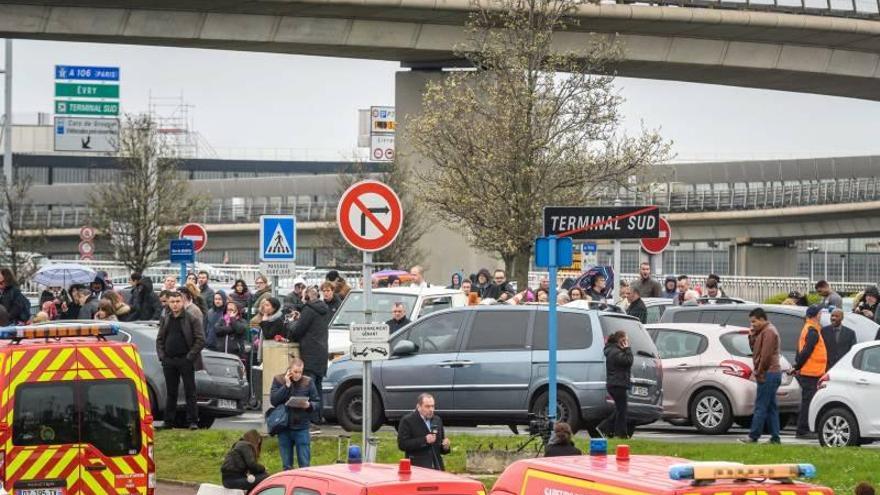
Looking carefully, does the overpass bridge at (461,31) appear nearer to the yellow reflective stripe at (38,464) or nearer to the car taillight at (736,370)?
the car taillight at (736,370)

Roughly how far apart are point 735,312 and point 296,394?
953 centimetres

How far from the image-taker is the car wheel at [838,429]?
20.2m

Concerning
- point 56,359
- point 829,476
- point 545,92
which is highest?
point 545,92

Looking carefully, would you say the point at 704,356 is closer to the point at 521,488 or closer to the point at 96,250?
the point at 521,488

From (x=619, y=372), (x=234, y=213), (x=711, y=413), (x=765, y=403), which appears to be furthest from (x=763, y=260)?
(x=619, y=372)

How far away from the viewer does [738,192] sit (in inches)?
3140

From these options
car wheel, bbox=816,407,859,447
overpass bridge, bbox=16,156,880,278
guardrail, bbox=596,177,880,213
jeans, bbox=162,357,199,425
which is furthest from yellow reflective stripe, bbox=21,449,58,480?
guardrail, bbox=596,177,880,213

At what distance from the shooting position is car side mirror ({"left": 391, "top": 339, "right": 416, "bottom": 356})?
69.6ft

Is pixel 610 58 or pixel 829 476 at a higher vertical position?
pixel 610 58

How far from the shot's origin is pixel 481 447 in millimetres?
18406

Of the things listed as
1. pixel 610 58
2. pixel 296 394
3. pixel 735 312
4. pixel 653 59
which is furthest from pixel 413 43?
pixel 296 394

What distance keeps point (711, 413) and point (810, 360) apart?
77.9 inches

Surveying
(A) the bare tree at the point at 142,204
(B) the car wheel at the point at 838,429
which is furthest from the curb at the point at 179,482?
(A) the bare tree at the point at 142,204

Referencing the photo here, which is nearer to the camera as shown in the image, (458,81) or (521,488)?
(521,488)
